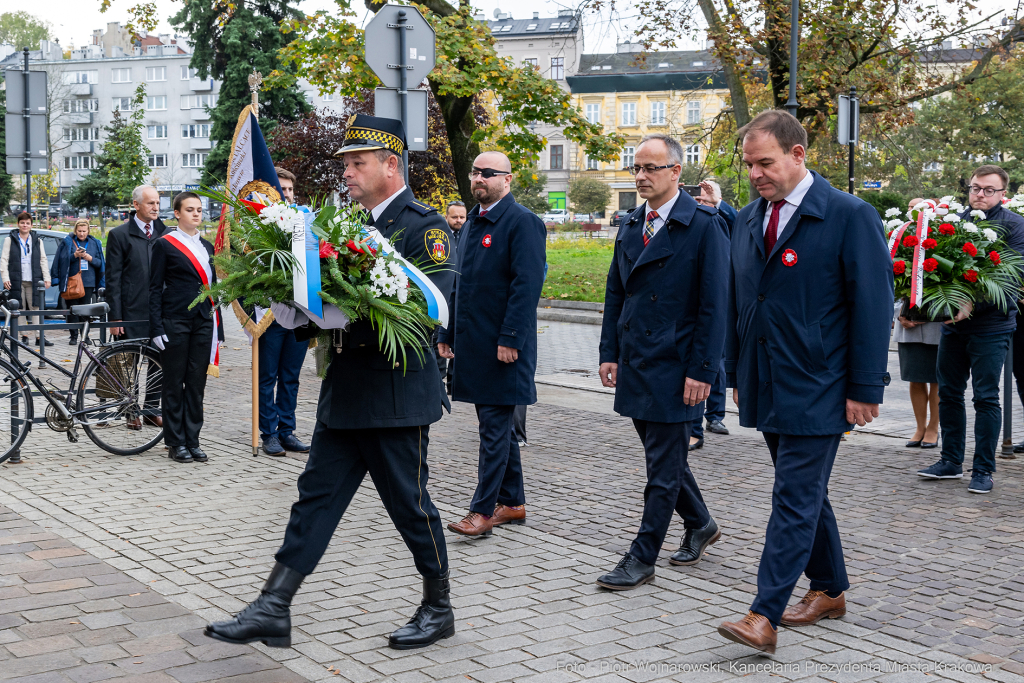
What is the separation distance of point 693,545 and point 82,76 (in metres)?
108

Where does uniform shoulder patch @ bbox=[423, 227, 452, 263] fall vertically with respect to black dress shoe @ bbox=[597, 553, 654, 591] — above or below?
above

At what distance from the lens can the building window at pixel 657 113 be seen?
3543 inches

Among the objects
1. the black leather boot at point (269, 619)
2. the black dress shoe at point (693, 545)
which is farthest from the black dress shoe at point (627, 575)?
the black leather boot at point (269, 619)

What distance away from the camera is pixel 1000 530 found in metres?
6.18

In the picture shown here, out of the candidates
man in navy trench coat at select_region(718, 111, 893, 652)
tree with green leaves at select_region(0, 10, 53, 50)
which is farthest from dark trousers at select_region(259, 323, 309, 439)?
tree with green leaves at select_region(0, 10, 53, 50)

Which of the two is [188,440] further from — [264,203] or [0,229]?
[0,229]

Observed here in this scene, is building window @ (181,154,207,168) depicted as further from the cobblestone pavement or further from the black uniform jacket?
the black uniform jacket

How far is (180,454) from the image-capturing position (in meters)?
8.12

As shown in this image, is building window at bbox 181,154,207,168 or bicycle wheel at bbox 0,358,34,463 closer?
bicycle wheel at bbox 0,358,34,463

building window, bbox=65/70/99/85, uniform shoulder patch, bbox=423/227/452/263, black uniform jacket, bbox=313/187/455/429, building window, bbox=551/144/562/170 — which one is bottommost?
black uniform jacket, bbox=313/187/455/429

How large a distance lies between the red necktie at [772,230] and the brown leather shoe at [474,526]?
7.85ft

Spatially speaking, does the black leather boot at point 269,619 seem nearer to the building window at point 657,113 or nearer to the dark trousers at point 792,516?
the dark trousers at point 792,516

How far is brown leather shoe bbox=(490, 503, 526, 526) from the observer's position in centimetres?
623

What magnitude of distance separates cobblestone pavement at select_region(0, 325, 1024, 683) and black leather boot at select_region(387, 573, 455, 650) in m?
0.08
